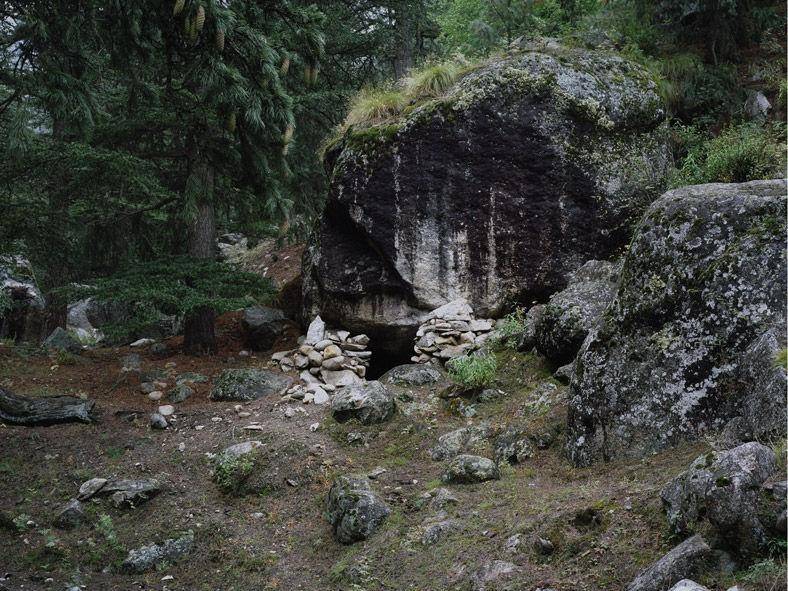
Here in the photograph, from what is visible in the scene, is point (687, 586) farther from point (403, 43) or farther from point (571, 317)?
point (403, 43)

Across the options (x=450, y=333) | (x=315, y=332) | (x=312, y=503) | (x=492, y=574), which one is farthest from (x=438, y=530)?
(x=315, y=332)

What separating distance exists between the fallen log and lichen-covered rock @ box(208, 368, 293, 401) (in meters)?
1.66

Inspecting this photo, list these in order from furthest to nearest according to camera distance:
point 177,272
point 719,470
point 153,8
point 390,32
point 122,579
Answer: point 390,32 < point 177,272 < point 153,8 < point 122,579 < point 719,470

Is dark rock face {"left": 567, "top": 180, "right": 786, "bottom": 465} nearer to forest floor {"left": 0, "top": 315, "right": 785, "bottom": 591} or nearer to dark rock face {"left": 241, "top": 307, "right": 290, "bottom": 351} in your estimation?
forest floor {"left": 0, "top": 315, "right": 785, "bottom": 591}

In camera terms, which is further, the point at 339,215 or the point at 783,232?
the point at 339,215

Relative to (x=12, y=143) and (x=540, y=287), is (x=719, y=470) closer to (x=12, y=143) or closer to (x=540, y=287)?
(x=540, y=287)

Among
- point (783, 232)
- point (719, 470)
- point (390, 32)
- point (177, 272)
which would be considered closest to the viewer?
point (719, 470)

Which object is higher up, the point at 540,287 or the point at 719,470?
the point at 540,287

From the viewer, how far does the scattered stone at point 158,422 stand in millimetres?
8906

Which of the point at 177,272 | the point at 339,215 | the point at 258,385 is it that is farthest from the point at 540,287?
the point at 177,272

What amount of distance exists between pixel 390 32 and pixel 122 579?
12015 mm

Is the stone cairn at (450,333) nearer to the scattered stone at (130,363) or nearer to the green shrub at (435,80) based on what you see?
the green shrub at (435,80)

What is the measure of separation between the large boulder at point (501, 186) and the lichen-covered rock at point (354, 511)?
13.2 ft

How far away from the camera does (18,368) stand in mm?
10516
